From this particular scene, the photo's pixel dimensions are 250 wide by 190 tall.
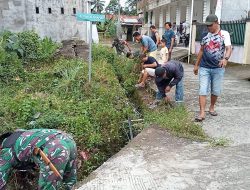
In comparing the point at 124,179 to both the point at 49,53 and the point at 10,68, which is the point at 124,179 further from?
the point at 49,53

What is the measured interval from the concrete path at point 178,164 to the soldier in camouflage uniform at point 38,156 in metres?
0.39

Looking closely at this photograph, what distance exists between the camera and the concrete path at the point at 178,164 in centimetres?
333

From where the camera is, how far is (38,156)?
313 cm

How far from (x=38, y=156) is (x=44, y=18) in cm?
1308

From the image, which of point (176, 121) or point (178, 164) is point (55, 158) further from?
point (176, 121)

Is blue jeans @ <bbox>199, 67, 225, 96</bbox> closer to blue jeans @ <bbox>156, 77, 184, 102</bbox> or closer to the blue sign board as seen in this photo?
blue jeans @ <bbox>156, 77, 184, 102</bbox>

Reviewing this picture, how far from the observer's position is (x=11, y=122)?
16.9 feet

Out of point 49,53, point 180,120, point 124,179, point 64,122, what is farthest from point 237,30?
point 124,179

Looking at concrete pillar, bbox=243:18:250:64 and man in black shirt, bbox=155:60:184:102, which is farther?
concrete pillar, bbox=243:18:250:64

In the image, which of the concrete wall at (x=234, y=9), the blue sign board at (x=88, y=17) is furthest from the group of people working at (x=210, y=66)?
the concrete wall at (x=234, y=9)

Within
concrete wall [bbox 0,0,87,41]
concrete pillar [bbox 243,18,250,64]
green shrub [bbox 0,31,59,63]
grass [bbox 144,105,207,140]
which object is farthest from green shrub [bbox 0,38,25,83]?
concrete pillar [bbox 243,18,250,64]

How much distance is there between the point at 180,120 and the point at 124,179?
6.20 ft

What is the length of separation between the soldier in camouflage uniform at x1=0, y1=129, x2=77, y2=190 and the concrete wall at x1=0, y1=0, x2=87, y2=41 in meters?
11.5

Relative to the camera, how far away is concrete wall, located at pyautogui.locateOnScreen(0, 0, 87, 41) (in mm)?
13453
